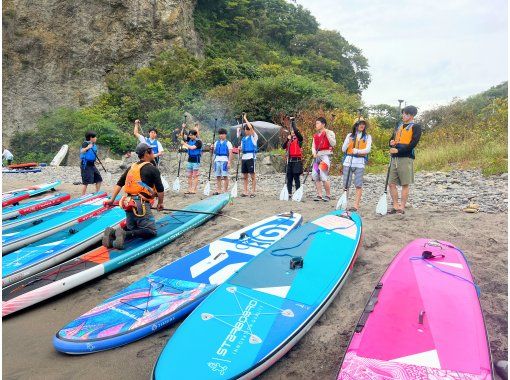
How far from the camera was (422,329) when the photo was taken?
2754mm

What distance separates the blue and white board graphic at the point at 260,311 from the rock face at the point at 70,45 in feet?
65.1

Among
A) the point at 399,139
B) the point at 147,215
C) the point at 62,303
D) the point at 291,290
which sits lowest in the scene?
the point at 62,303

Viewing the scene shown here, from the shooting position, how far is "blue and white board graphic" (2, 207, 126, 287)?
4559 millimetres

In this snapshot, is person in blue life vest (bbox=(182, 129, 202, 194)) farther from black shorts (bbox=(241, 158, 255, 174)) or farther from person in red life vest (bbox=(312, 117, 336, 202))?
person in red life vest (bbox=(312, 117, 336, 202))

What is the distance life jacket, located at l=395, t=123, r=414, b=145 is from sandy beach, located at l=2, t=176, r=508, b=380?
107 cm

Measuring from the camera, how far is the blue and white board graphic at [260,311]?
2580mm

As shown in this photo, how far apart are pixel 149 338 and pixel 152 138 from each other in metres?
5.27

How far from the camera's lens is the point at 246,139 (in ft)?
23.4

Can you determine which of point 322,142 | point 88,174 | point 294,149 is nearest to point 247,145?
A: point 294,149

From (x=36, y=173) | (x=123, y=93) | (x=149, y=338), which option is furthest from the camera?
(x=123, y=93)

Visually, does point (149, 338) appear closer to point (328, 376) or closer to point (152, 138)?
point (328, 376)

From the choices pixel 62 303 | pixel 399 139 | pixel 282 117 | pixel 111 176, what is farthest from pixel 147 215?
pixel 282 117

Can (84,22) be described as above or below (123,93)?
above

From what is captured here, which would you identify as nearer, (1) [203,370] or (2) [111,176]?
(1) [203,370]
